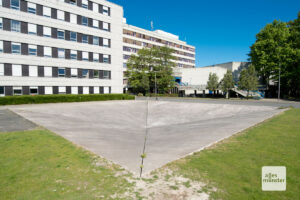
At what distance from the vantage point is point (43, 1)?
29.3 meters

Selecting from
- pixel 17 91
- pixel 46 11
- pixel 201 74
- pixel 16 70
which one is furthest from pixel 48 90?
pixel 201 74

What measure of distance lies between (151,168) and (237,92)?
163ft

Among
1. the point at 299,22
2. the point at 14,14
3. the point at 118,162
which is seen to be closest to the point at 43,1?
the point at 14,14

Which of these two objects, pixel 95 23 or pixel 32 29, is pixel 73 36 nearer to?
pixel 95 23

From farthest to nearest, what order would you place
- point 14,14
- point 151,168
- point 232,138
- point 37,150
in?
point 14,14 → point 232,138 → point 37,150 → point 151,168

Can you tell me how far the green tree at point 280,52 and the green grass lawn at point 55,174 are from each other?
159ft

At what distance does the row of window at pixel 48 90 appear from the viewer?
2706 centimetres

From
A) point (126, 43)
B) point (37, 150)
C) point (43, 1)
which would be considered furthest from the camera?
point (126, 43)

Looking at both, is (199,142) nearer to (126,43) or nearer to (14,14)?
(14,14)

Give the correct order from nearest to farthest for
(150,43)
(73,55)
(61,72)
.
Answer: (61,72) → (73,55) → (150,43)

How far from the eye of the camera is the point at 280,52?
143 feet

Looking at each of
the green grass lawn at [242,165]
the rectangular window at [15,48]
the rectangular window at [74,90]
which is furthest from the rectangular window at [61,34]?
the green grass lawn at [242,165]

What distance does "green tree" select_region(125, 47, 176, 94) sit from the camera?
56.7 meters

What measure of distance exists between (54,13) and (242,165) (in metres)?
35.6
